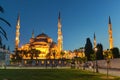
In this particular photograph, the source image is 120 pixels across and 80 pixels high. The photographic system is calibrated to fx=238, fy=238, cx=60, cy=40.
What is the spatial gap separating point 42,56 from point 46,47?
24.8 ft

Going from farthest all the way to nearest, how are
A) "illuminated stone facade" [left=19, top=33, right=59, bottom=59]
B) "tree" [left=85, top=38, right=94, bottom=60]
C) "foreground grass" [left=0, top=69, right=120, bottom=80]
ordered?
"illuminated stone facade" [left=19, top=33, right=59, bottom=59], "tree" [left=85, top=38, right=94, bottom=60], "foreground grass" [left=0, top=69, right=120, bottom=80]

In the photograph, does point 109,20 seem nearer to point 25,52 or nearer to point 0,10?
point 25,52

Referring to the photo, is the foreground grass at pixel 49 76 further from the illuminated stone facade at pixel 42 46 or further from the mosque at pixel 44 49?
the illuminated stone facade at pixel 42 46

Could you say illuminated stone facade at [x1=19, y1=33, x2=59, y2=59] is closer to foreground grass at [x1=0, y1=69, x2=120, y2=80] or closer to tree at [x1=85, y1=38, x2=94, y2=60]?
tree at [x1=85, y1=38, x2=94, y2=60]

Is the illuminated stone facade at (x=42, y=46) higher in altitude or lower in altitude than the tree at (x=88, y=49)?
higher

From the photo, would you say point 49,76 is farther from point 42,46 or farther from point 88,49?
point 42,46

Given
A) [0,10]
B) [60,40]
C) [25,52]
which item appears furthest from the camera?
[25,52]

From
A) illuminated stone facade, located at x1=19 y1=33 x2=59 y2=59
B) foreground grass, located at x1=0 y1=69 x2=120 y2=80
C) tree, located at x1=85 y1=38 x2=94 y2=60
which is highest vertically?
illuminated stone facade, located at x1=19 y1=33 x2=59 y2=59

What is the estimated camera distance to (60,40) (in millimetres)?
137250

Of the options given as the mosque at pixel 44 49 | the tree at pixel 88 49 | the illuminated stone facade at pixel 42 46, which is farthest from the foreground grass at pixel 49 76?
the illuminated stone facade at pixel 42 46

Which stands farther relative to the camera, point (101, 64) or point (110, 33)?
point (110, 33)

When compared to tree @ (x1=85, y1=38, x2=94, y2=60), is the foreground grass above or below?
below

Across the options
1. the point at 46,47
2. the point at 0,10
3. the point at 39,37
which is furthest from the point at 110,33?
the point at 0,10

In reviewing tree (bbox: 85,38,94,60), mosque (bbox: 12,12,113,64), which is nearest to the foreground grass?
tree (bbox: 85,38,94,60)
